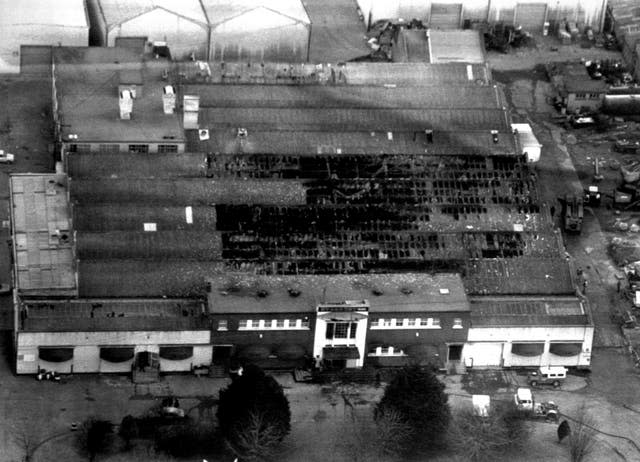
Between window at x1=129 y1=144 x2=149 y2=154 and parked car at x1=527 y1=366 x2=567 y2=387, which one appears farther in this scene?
window at x1=129 y1=144 x2=149 y2=154

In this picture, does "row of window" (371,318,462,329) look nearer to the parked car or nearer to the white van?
the white van

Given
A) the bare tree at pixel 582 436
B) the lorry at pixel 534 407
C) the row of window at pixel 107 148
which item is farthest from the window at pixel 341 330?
the row of window at pixel 107 148

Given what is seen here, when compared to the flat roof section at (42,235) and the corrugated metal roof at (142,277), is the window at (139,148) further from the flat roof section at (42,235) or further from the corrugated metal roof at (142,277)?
the corrugated metal roof at (142,277)

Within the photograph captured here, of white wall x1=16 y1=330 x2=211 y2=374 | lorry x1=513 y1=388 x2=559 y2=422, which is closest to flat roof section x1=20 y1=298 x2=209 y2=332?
white wall x1=16 y1=330 x2=211 y2=374

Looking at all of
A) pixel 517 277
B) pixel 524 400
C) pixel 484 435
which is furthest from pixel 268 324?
pixel 517 277


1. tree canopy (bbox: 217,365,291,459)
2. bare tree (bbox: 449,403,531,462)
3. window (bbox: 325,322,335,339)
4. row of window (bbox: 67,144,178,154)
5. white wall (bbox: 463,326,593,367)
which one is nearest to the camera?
tree canopy (bbox: 217,365,291,459)

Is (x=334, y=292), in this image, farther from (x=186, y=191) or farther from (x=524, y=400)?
(x=186, y=191)
